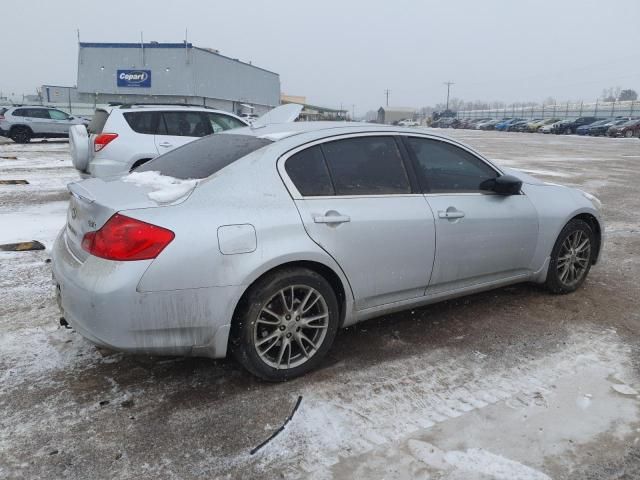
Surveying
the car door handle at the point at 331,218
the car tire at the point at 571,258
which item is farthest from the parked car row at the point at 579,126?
the car door handle at the point at 331,218

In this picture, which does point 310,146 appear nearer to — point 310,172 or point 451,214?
point 310,172

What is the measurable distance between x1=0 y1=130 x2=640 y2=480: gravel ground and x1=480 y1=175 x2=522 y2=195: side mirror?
1017 mm

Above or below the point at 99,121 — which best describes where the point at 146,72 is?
above

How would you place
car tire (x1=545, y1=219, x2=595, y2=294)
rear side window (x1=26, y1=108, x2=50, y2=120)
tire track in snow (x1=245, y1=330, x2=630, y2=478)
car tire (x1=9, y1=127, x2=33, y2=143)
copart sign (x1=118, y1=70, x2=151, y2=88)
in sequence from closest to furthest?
tire track in snow (x1=245, y1=330, x2=630, y2=478), car tire (x1=545, y1=219, x2=595, y2=294), car tire (x1=9, y1=127, x2=33, y2=143), rear side window (x1=26, y1=108, x2=50, y2=120), copart sign (x1=118, y1=70, x2=151, y2=88)

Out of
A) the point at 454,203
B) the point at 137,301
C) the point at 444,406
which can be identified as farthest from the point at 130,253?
the point at 454,203

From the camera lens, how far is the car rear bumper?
269 cm

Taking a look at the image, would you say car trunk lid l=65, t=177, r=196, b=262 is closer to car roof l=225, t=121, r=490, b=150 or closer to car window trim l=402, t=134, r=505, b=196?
car roof l=225, t=121, r=490, b=150

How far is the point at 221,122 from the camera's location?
352 inches

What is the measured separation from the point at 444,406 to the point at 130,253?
191 cm

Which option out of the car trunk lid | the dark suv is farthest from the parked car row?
the car trunk lid

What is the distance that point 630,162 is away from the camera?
18625 mm

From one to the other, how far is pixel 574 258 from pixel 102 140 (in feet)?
21.4

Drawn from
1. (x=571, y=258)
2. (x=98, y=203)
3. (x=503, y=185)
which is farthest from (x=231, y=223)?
(x=571, y=258)

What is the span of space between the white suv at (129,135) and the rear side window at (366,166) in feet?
15.8
